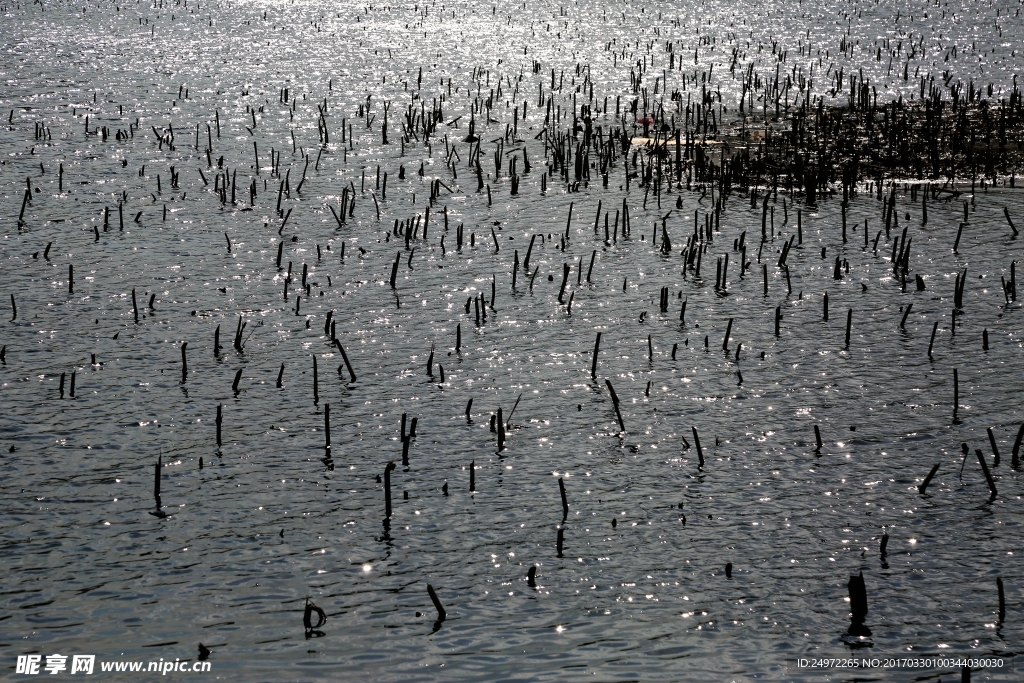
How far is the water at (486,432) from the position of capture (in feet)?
19.5

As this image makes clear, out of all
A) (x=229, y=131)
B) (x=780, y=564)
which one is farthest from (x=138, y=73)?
(x=780, y=564)

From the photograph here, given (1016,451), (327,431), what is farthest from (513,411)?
(1016,451)

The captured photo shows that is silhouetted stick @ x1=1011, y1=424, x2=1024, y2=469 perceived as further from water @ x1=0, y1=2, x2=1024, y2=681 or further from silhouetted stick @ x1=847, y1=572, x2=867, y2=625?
silhouetted stick @ x1=847, y1=572, x2=867, y2=625

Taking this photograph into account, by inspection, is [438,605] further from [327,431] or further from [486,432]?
[486,432]

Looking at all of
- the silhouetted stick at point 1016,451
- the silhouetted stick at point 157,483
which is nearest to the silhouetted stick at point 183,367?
the silhouetted stick at point 157,483

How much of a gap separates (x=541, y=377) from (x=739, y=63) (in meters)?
18.7

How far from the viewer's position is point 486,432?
328 inches

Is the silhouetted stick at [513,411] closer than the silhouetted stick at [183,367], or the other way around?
the silhouetted stick at [513,411]

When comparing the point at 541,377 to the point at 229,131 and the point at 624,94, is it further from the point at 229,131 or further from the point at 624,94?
the point at 624,94

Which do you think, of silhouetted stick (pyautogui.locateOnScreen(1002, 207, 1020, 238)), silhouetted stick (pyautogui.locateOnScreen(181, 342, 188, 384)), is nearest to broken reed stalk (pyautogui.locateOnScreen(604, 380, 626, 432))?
silhouetted stick (pyautogui.locateOnScreen(181, 342, 188, 384))

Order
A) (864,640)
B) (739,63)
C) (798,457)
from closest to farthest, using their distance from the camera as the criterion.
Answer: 1. (864,640)
2. (798,457)
3. (739,63)

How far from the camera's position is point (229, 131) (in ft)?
60.8

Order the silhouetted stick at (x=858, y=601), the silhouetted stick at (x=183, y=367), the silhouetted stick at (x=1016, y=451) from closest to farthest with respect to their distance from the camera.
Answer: the silhouetted stick at (x=858, y=601)
the silhouetted stick at (x=1016, y=451)
the silhouetted stick at (x=183, y=367)

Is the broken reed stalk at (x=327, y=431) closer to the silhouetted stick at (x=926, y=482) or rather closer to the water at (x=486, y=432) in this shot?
the water at (x=486, y=432)
